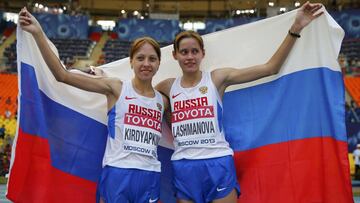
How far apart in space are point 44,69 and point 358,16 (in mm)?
26569

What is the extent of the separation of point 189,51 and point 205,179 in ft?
2.70

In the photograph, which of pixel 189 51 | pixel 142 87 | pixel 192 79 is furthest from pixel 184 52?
pixel 142 87

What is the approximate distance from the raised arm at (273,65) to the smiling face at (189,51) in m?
0.21

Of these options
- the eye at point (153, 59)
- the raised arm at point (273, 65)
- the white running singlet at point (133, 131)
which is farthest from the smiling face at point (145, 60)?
the raised arm at point (273, 65)

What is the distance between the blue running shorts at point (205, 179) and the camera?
2926mm

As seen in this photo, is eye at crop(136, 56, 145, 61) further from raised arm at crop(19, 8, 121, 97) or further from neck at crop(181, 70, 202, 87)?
neck at crop(181, 70, 202, 87)

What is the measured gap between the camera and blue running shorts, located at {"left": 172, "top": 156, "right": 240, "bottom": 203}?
2.93 m

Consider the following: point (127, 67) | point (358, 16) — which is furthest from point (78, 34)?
point (127, 67)

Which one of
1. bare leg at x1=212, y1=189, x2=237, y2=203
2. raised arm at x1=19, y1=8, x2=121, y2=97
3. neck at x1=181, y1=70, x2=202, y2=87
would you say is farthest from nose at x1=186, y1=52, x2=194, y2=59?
bare leg at x1=212, y1=189, x2=237, y2=203

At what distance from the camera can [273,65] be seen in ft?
10.5

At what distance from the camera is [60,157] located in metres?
3.39

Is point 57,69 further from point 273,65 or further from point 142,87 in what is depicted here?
point 273,65

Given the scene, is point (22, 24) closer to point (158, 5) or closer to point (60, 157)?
point (60, 157)

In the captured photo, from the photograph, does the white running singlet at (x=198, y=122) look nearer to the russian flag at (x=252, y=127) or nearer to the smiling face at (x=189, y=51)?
the smiling face at (x=189, y=51)
